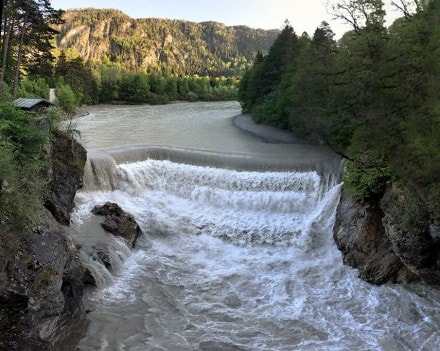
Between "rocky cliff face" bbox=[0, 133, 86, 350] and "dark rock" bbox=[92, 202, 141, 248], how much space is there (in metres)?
3.45

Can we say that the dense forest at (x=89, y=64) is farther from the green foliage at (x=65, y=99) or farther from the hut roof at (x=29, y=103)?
the hut roof at (x=29, y=103)

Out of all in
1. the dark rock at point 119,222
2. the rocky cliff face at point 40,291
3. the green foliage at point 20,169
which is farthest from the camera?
the dark rock at point 119,222

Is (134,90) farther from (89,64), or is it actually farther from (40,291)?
(40,291)

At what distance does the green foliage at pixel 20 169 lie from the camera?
356 inches

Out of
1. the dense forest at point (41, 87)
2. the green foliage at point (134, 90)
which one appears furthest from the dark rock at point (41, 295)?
the green foliage at point (134, 90)

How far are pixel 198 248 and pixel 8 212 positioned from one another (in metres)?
7.75

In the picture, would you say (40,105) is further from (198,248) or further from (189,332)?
(189,332)

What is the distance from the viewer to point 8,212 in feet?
29.5

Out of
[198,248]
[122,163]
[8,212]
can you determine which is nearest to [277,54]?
[122,163]

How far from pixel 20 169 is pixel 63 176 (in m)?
3.96

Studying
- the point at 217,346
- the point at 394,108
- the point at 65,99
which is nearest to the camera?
the point at 217,346

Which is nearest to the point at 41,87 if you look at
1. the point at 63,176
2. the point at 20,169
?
the point at 63,176

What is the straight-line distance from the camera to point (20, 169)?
34.3 ft

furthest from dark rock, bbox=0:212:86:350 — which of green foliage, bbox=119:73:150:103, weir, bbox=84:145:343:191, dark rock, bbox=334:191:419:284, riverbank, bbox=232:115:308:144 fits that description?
green foliage, bbox=119:73:150:103
